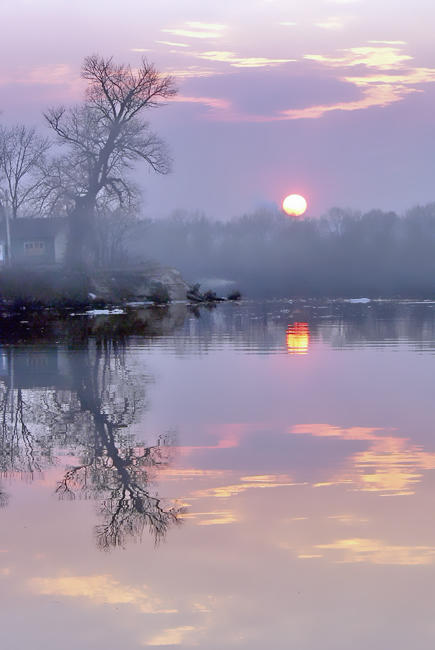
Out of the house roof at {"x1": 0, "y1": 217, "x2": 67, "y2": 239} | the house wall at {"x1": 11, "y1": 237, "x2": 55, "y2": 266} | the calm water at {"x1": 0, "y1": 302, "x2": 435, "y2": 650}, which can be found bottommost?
the calm water at {"x1": 0, "y1": 302, "x2": 435, "y2": 650}

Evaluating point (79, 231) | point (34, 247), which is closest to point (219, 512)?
point (79, 231)

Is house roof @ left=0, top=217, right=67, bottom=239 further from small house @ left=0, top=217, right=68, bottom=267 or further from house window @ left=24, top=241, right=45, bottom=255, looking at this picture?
house window @ left=24, top=241, right=45, bottom=255

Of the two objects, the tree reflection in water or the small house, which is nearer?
the tree reflection in water

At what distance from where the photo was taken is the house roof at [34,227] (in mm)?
93125

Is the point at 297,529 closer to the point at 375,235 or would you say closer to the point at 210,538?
the point at 210,538

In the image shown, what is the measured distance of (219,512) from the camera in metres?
9.82

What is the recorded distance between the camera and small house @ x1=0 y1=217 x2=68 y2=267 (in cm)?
9331

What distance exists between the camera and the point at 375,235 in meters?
156

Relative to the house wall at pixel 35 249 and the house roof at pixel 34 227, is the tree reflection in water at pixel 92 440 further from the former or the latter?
the house wall at pixel 35 249

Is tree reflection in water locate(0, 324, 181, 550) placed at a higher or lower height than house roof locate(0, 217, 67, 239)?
lower

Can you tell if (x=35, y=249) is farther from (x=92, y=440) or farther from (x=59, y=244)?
(x=92, y=440)

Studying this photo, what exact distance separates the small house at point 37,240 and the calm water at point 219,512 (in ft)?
242

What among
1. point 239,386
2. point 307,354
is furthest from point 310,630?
point 307,354

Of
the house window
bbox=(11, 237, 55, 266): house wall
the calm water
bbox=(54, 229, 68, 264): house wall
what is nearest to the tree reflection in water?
the calm water
